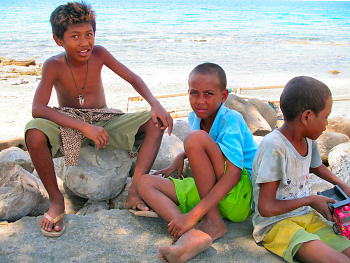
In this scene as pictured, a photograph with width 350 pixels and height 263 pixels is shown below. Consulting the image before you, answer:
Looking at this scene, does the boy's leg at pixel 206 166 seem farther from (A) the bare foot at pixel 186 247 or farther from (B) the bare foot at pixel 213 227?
(A) the bare foot at pixel 186 247

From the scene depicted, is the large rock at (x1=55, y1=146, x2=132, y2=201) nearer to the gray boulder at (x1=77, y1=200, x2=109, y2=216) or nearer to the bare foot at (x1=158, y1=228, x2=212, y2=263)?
the gray boulder at (x1=77, y1=200, x2=109, y2=216)

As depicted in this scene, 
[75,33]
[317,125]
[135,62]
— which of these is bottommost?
[135,62]

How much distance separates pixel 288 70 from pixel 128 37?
992 cm

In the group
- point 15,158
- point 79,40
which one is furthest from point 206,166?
point 15,158

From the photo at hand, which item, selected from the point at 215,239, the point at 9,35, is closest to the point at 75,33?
the point at 215,239

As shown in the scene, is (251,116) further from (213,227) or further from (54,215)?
(54,215)

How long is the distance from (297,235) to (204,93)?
3.51ft

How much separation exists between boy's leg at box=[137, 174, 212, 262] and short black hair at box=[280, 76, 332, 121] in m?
0.91

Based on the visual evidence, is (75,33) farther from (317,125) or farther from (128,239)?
(317,125)

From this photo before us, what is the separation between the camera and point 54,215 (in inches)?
90.9

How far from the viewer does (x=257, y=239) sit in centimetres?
221

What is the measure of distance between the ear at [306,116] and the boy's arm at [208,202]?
495mm

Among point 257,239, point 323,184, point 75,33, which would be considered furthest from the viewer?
point 323,184

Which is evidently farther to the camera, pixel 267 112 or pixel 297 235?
pixel 267 112
